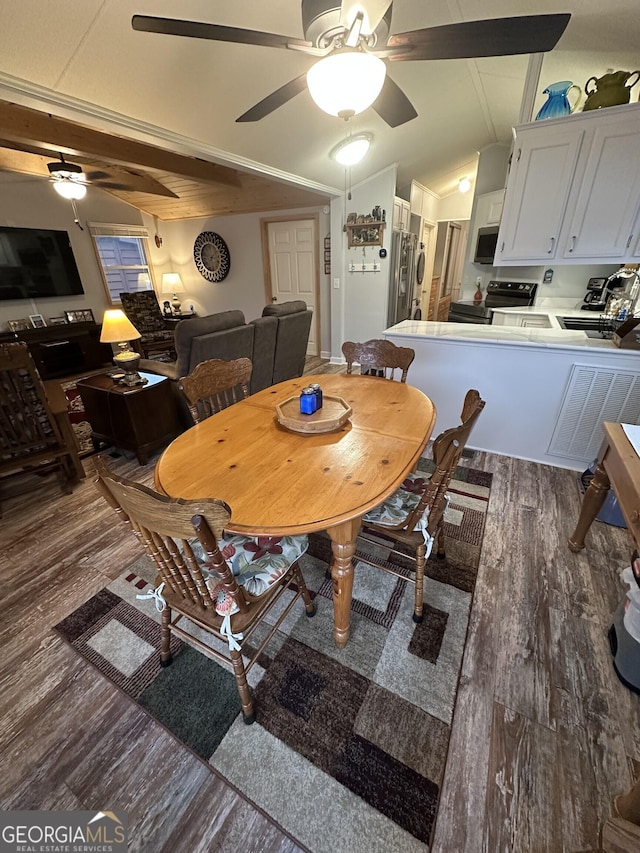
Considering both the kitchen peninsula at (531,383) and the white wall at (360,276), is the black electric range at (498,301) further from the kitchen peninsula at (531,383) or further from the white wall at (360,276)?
the kitchen peninsula at (531,383)

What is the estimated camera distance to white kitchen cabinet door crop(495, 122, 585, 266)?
224 cm

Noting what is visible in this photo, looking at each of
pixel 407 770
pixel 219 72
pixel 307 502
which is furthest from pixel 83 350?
pixel 407 770

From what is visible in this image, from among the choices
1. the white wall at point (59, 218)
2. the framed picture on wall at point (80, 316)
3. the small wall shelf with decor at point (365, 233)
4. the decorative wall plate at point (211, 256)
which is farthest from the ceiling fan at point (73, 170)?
the small wall shelf with decor at point (365, 233)

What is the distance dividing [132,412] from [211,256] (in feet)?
14.8

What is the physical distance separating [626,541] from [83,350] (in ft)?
20.9

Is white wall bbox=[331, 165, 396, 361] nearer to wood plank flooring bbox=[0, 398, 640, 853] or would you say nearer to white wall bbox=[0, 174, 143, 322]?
white wall bbox=[0, 174, 143, 322]

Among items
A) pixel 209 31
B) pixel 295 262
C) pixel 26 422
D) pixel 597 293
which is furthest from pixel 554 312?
pixel 26 422

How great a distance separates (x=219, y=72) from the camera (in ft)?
7.39

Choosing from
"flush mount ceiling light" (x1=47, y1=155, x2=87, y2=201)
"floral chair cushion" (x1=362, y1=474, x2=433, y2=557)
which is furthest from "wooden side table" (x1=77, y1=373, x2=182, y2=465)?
"flush mount ceiling light" (x1=47, y1=155, x2=87, y2=201)

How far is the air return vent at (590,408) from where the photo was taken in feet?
7.25

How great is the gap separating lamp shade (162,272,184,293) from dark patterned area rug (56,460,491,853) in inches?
236

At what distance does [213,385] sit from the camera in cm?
184

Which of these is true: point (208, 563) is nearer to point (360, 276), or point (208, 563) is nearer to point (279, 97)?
point (279, 97)

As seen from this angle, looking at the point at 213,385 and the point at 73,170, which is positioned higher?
the point at 73,170
